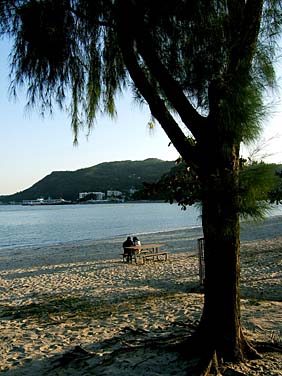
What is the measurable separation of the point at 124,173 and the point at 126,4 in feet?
314

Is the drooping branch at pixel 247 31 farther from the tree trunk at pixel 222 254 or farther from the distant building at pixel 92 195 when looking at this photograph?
the distant building at pixel 92 195

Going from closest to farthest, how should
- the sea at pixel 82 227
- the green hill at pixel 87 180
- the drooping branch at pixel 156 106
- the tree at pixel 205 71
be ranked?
1. the tree at pixel 205 71
2. the drooping branch at pixel 156 106
3. the sea at pixel 82 227
4. the green hill at pixel 87 180

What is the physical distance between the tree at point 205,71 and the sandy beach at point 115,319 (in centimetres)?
43

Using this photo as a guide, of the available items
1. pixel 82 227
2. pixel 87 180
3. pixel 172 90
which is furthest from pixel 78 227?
pixel 87 180

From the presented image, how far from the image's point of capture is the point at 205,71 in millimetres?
3791

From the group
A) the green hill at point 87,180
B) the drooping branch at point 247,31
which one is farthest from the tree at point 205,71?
the green hill at point 87,180

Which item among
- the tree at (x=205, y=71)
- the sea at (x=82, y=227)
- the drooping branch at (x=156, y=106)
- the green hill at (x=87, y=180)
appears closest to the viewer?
the tree at (x=205, y=71)

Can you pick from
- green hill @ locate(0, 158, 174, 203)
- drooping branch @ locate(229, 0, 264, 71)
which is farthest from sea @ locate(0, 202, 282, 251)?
green hill @ locate(0, 158, 174, 203)

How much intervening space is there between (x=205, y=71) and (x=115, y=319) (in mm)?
3795

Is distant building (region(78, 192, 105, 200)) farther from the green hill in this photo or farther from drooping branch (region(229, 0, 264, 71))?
drooping branch (region(229, 0, 264, 71))

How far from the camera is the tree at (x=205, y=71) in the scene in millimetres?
3568

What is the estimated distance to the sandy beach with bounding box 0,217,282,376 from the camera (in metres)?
4.07

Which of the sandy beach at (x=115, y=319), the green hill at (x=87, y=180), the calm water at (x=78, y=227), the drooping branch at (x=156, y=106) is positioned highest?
the green hill at (x=87, y=180)

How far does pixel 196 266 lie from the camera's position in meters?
12.7
